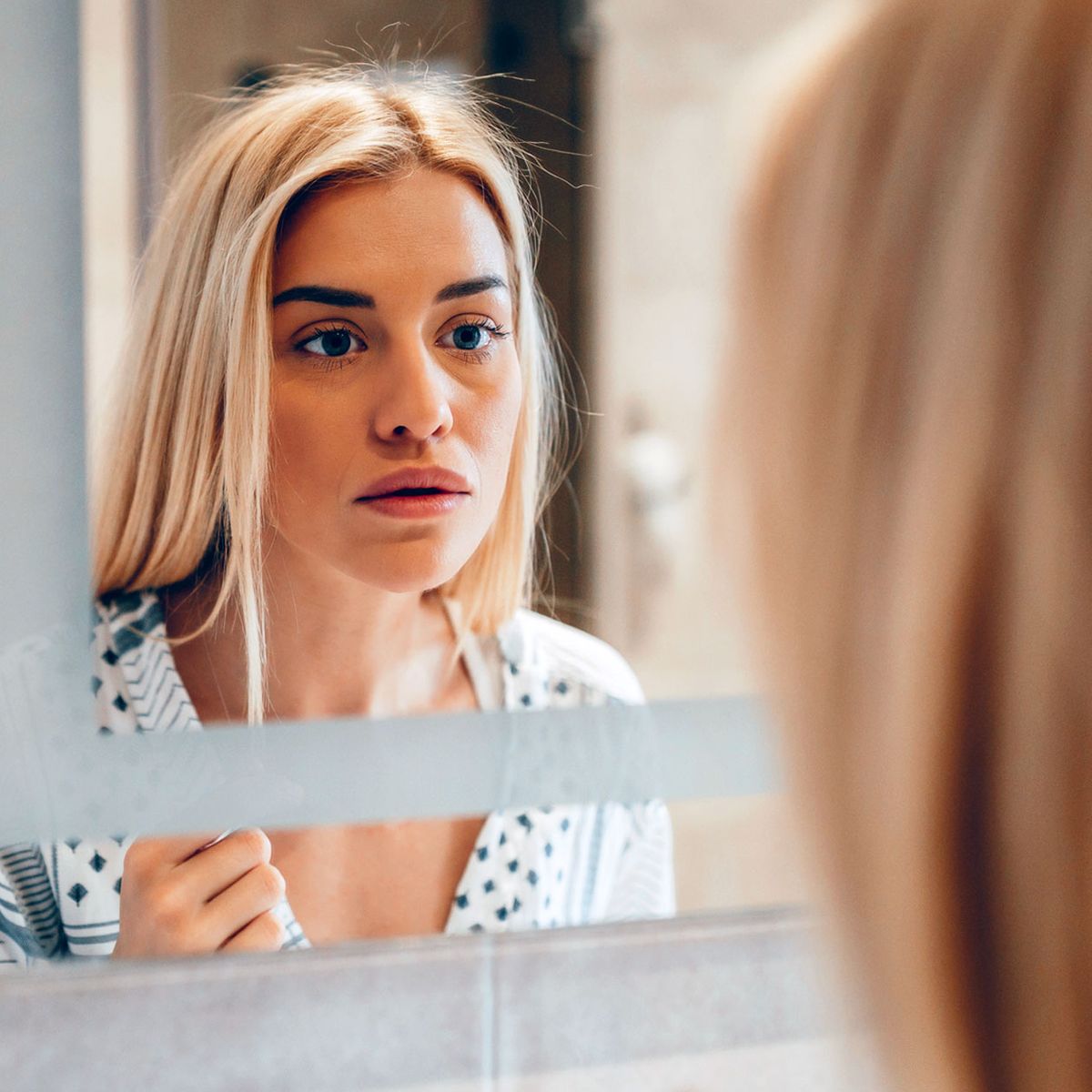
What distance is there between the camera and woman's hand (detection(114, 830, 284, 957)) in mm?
416

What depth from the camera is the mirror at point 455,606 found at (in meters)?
0.40

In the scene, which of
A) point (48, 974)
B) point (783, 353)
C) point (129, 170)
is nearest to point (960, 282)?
point (783, 353)

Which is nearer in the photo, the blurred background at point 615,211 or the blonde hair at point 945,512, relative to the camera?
the blonde hair at point 945,512

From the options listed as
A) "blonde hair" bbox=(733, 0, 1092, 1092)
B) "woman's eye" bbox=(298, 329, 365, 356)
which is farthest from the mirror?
"blonde hair" bbox=(733, 0, 1092, 1092)

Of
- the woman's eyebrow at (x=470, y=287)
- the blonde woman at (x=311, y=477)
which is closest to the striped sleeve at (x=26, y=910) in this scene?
the blonde woman at (x=311, y=477)

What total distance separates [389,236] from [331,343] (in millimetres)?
45

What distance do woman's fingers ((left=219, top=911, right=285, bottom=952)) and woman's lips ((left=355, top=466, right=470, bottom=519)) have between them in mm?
163

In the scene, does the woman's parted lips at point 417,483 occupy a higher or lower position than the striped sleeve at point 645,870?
higher

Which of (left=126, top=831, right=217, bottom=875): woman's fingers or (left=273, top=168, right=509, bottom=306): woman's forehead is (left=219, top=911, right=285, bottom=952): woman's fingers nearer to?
(left=126, top=831, right=217, bottom=875): woman's fingers

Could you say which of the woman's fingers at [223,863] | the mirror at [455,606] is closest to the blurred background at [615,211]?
the mirror at [455,606]

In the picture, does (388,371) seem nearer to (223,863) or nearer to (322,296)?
(322,296)

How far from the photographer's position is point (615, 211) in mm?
449

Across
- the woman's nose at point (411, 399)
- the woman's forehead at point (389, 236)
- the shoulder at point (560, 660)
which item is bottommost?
the shoulder at point (560, 660)

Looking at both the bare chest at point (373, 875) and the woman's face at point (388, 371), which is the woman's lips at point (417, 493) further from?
the bare chest at point (373, 875)
